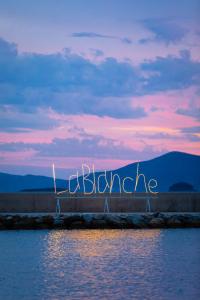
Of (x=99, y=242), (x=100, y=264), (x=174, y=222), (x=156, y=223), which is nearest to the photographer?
(x=100, y=264)

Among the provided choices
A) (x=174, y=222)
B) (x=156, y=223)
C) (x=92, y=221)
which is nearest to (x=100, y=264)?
(x=92, y=221)

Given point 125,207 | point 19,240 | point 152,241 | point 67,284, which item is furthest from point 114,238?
point 67,284

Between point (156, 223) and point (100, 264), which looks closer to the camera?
point (100, 264)

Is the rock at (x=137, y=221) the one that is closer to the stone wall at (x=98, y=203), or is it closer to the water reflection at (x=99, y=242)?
the water reflection at (x=99, y=242)

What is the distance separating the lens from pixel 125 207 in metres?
38.6

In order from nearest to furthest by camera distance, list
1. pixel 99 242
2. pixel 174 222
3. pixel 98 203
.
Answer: pixel 99 242
pixel 174 222
pixel 98 203

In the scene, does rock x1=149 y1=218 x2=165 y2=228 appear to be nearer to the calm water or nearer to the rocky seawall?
the rocky seawall

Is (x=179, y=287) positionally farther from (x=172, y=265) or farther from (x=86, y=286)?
(x=172, y=265)

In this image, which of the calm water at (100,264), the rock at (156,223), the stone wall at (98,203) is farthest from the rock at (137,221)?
the stone wall at (98,203)

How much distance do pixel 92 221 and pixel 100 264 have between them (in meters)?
11.1

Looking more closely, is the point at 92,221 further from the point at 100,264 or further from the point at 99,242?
the point at 100,264

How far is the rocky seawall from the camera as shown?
35.2 m

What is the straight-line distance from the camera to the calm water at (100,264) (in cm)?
1900

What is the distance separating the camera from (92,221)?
35.3m
